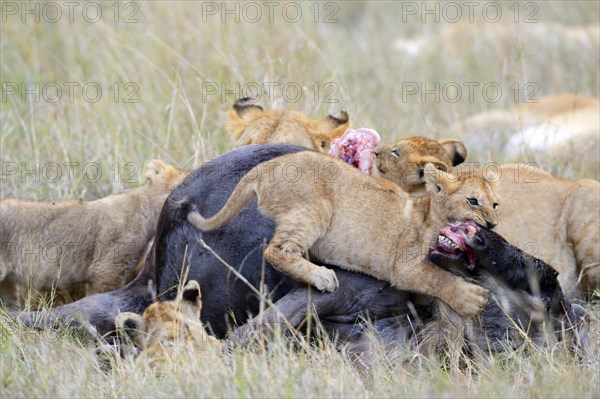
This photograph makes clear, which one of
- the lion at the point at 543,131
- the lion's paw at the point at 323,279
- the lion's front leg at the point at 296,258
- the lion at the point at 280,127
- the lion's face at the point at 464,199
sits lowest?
the lion at the point at 543,131

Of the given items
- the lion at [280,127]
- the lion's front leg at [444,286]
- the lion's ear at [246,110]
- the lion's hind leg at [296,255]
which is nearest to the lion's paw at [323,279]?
the lion's hind leg at [296,255]

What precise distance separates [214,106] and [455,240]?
3.47 metres

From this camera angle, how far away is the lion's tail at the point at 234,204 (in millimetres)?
4309

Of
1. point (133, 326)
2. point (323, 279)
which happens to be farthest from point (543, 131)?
point (133, 326)

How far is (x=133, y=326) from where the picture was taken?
4223 mm

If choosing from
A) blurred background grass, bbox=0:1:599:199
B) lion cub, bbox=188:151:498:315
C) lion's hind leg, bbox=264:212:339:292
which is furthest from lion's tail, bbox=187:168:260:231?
blurred background grass, bbox=0:1:599:199

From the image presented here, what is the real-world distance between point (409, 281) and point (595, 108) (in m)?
4.57

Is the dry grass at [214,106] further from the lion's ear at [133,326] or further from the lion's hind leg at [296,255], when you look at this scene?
the lion's hind leg at [296,255]

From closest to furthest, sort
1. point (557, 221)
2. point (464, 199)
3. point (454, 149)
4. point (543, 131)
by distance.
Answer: point (464, 199) < point (454, 149) < point (557, 221) < point (543, 131)

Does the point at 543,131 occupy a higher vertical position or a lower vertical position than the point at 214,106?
lower

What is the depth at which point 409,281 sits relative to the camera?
4.27m

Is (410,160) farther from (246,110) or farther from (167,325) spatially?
(167,325)

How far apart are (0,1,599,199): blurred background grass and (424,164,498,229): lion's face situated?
2147 mm

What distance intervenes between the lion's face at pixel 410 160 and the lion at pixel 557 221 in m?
0.58
